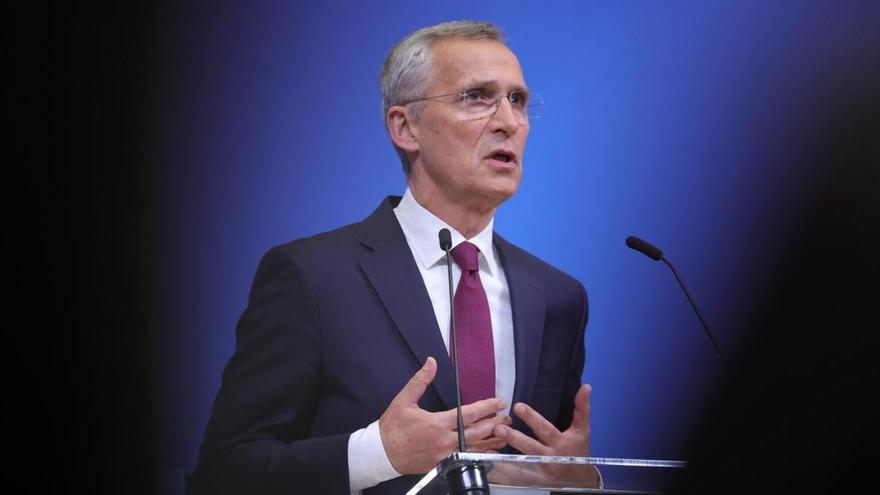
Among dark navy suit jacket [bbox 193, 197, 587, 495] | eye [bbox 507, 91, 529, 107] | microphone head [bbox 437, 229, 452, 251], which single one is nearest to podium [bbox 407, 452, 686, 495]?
dark navy suit jacket [bbox 193, 197, 587, 495]

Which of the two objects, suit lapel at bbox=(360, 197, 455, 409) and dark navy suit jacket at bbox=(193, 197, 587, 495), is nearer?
dark navy suit jacket at bbox=(193, 197, 587, 495)

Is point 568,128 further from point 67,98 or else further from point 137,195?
point 67,98

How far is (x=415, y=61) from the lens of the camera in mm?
2234

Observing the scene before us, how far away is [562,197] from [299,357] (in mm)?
729

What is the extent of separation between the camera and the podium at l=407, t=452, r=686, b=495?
142 cm

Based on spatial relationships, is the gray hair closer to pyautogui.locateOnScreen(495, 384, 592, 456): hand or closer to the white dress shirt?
the white dress shirt

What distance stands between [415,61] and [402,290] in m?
0.49

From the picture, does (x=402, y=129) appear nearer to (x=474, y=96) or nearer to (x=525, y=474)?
(x=474, y=96)

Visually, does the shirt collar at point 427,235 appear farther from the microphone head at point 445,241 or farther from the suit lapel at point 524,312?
the microphone head at point 445,241


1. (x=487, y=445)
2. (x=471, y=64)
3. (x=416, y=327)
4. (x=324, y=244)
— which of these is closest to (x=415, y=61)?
(x=471, y=64)

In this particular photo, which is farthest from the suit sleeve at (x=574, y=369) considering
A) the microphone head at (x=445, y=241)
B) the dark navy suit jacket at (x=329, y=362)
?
the microphone head at (x=445, y=241)

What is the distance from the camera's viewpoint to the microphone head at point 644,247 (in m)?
2.27

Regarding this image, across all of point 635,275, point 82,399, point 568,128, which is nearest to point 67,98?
point 82,399

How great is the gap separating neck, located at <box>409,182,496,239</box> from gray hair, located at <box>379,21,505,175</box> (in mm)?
85
